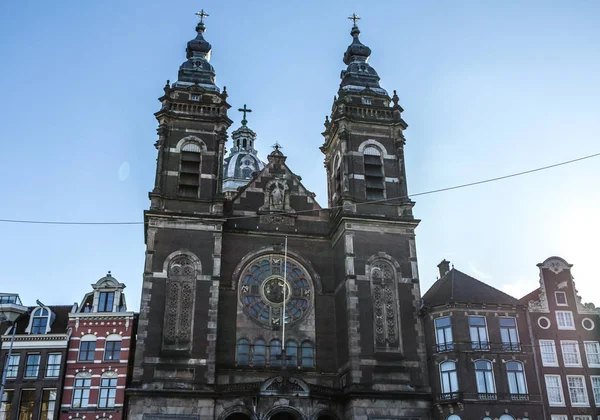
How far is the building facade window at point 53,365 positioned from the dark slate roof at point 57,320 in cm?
146

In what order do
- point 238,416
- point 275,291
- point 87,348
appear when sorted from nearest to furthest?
point 238,416, point 87,348, point 275,291

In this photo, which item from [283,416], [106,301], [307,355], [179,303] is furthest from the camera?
[106,301]

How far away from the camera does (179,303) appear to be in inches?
1444

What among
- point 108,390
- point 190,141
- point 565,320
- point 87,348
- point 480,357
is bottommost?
point 108,390

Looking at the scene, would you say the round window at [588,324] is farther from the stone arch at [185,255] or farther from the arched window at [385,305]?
the stone arch at [185,255]

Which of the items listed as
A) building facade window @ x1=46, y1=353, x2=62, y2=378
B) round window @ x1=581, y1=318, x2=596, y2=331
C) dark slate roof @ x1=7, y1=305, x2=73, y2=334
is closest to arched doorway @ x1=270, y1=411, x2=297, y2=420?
building facade window @ x1=46, y1=353, x2=62, y2=378

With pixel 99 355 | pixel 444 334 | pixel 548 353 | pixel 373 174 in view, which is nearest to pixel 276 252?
pixel 373 174

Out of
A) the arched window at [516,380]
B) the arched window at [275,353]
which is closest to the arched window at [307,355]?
the arched window at [275,353]

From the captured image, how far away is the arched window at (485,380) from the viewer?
35.5m

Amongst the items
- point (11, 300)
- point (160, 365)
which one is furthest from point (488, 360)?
point (11, 300)

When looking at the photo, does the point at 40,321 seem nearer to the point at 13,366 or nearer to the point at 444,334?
the point at 13,366

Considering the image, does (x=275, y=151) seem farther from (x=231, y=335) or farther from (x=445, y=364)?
(x=445, y=364)

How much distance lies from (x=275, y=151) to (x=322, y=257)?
25.2ft

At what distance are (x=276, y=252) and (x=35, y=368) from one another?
15.0 meters
